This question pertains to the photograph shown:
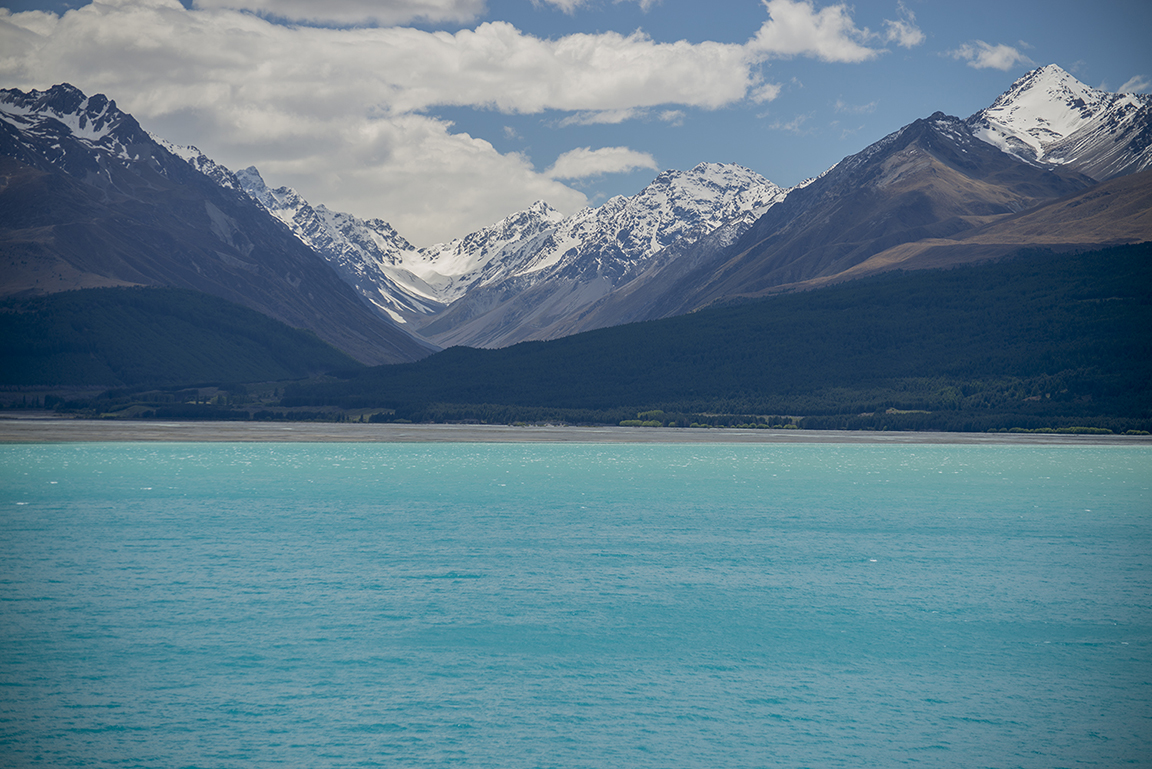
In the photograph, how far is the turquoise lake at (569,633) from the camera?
85.6ft

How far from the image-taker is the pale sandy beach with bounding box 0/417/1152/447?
155m

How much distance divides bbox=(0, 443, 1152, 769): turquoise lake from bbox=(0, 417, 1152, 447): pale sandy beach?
268 feet

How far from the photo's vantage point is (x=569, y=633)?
1432 inches

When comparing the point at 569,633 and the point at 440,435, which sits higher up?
the point at 440,435

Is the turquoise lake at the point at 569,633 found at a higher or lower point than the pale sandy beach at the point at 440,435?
lower

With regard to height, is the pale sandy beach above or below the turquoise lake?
above

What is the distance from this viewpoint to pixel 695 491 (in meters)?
86.1

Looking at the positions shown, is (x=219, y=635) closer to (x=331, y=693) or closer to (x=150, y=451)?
(x=331, y=693)

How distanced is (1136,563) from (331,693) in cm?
4309

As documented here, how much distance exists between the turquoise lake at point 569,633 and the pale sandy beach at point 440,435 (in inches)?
3211

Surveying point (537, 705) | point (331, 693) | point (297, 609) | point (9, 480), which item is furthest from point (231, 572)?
point (9, 480)

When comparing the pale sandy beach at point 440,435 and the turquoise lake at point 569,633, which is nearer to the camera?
the turquoise lake at point 569,633

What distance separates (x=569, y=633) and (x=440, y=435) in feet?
448

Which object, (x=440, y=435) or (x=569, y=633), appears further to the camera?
(x=440, y=435)
